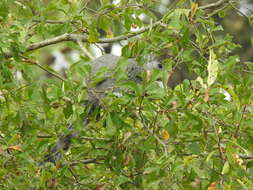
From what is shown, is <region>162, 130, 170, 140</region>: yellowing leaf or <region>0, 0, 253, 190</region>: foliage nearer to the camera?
<region>0, 0, 253, 190</region>: foliage

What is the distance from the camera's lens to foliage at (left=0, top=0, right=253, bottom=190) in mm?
2035

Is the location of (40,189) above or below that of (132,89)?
below

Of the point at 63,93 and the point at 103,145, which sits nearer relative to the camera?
the point at 63,93

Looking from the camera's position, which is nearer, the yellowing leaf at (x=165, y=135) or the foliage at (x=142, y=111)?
the foliage at (x=142, y=111)

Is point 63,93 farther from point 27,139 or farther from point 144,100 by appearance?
point 27,139

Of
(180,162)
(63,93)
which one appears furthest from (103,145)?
(180,162)

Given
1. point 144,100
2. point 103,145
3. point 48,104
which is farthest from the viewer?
point 103,145

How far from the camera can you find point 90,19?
2617 mm

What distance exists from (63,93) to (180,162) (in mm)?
530

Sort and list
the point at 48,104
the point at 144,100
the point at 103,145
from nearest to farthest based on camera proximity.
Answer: the point at 144,100 < the point at 48,104 < the point at 103,145

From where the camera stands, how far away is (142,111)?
98.8 inches

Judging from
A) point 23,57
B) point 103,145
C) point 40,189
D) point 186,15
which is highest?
point 186,15

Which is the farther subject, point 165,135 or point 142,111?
point 142,111

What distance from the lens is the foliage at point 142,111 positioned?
6.68 feet
